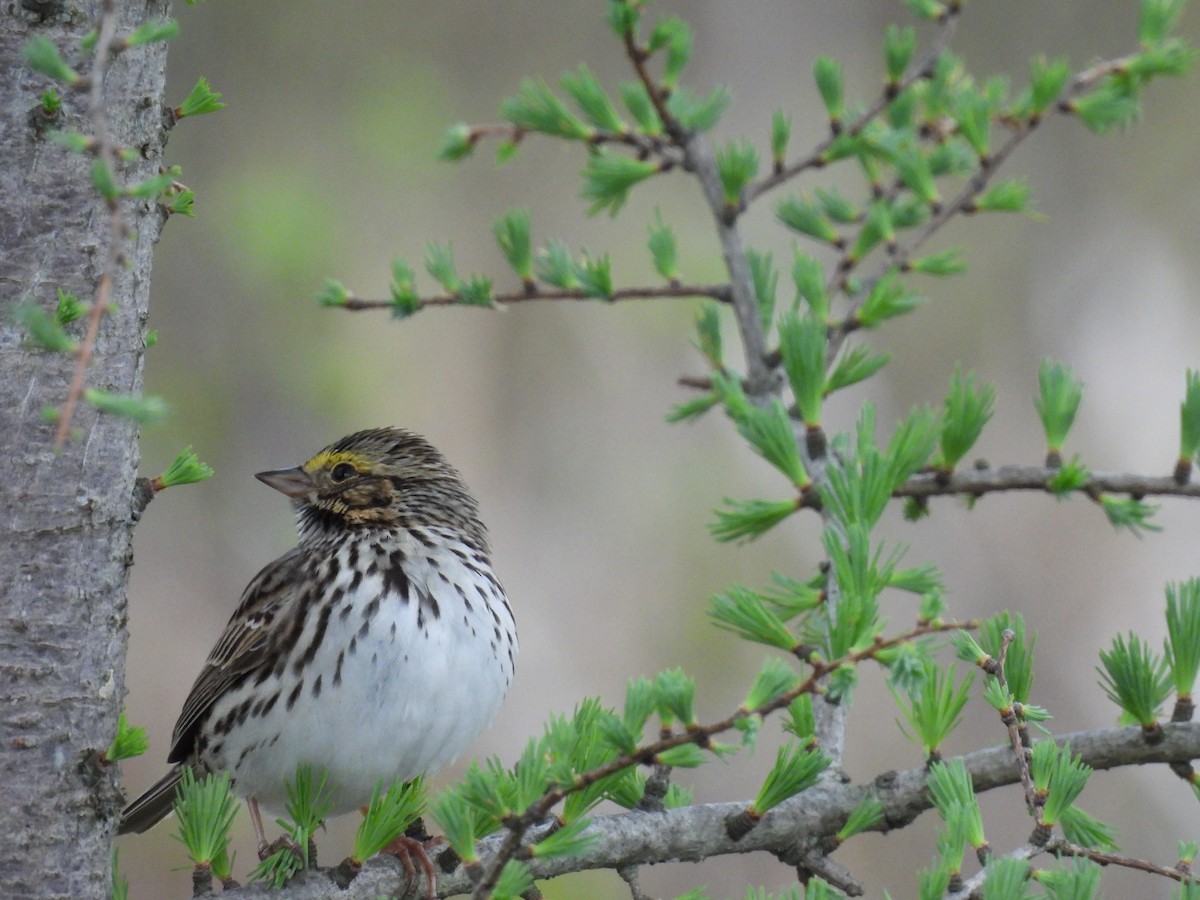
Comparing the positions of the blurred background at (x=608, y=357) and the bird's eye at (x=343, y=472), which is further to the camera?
the blurred background at (x=608, y=357)

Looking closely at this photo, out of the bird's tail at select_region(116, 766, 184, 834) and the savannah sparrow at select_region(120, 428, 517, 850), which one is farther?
the bird's tail at select_region(116, 766, 184, 834)

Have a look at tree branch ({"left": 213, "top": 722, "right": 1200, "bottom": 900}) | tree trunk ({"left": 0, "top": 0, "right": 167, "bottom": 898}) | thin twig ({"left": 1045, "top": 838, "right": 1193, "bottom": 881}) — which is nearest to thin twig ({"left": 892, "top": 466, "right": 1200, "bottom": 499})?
tree branch ({"left": 213, "top": 722, "right": 1200, "bottom": 900})

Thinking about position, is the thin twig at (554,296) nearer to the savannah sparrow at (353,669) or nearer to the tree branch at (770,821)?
the savannah sparrow at (353,669)

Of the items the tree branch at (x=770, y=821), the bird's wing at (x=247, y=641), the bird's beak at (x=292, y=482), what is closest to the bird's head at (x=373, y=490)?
the bird's beak at (x=292, y=482)

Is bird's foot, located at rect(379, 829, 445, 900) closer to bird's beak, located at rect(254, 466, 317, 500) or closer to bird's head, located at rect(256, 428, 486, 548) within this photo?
bird's head, located at rect(256, 428, 486, 548)

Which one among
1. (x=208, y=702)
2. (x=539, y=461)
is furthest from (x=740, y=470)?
(x=208, y=702)

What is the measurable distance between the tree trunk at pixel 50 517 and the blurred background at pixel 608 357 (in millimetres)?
5326

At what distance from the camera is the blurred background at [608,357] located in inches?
305

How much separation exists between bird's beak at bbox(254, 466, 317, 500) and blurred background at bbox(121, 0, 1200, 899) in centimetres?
380

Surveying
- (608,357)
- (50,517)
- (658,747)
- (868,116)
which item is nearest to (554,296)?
(868,116)

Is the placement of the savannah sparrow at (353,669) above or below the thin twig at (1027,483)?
below

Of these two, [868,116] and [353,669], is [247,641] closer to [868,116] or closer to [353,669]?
[353,669]

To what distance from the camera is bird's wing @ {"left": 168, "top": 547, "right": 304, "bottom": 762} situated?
3252 mm

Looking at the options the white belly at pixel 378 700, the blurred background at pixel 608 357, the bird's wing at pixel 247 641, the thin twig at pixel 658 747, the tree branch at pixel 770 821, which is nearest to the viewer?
the thin twig at pixel 658 747
